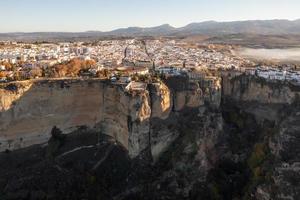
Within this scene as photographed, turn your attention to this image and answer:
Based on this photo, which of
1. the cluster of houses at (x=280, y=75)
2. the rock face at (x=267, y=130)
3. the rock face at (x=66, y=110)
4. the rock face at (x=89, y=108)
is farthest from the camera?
the cluster of houses at (x=280, y=75)

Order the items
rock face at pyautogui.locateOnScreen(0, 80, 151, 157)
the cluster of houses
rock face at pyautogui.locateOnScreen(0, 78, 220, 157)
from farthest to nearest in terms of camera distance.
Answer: the cluster of houses, rock face at pyautogui.locateOnScreen(0, 80, 151, 157), rock face at pyautogui.locateOnScreen(0, 78, 220, 157)

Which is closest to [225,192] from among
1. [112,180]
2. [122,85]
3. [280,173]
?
[280,173]

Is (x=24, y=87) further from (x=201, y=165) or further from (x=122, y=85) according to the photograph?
(x=201, y=165)

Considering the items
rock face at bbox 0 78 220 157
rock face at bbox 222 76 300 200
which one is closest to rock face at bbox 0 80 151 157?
rock face at bbox 0 78 220 157

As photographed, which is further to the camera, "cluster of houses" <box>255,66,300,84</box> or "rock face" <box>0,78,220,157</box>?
"cluster of houses" <box>255,66,300,84</box>

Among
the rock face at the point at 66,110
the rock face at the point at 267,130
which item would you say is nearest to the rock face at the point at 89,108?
the rock face at the point at 66,110

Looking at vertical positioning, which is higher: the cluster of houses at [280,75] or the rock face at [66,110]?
the cluster of houses at [280,75]

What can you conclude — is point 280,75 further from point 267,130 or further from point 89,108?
point 89,108

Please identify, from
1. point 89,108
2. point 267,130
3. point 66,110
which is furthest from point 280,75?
point 66,110

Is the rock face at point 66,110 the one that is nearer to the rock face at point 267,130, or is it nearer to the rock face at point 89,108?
the rock face at point 89,108

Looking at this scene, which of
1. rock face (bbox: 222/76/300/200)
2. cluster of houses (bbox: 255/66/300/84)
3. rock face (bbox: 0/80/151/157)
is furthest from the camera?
cluster of houses (bbox: 255/66/300/84)

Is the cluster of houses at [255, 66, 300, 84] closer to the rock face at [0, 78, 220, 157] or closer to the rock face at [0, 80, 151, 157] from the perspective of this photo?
the rock face at [0, 78, 220, 157]
